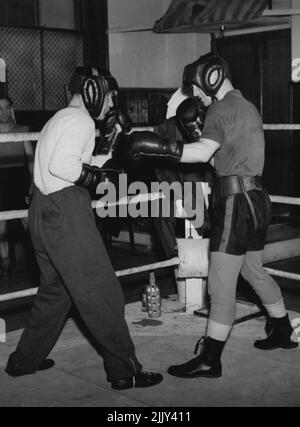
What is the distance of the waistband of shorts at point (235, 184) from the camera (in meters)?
3.37

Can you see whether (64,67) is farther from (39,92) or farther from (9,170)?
(9,170)

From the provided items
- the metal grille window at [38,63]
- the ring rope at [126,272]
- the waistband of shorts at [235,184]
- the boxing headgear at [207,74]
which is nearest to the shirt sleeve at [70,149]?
the boxing headgear at [207,74]

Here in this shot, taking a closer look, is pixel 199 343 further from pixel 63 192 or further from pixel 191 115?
pixel 191 115

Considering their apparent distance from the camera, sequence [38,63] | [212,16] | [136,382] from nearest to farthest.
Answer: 1. [136,382]
2. [212,16]
3. [38,63]

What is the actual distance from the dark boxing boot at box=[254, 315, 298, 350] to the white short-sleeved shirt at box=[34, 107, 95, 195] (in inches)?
57.6

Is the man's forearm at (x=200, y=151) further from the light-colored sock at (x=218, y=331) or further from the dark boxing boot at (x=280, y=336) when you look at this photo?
the dark boxing boot at (x=280, y=336)

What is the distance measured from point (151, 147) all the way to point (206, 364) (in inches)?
43.8

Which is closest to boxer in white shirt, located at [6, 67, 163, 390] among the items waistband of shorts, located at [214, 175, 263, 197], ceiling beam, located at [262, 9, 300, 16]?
waistband of shorts, located at [214, 175, 263, 197]

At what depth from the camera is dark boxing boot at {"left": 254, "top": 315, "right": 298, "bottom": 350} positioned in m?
3.71

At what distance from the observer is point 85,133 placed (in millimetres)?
3016

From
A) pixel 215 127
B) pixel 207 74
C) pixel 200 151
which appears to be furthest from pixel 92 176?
pixel 207 74

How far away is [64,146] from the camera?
298 cm

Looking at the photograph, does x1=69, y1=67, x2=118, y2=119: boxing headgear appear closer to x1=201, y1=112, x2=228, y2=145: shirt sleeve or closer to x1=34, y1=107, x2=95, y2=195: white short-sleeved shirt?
x1=34, y1=107, x2=95, y2=195: white short-sleeved shirt
